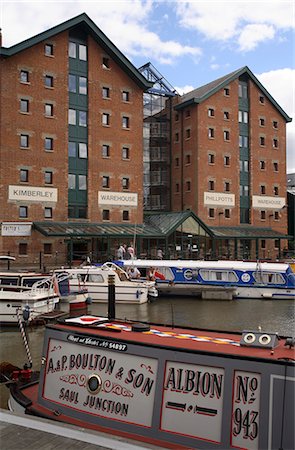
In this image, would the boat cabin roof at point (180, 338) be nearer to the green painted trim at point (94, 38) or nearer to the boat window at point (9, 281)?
the boat window at point (9, 281)

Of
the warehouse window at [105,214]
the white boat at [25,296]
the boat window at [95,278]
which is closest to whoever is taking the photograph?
the white boat at [25,296]

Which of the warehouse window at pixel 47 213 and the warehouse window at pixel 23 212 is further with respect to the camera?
the warehouse window at pixel 47 213

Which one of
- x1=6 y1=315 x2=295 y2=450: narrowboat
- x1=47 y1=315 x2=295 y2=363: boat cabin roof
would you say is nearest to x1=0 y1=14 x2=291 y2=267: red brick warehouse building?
x1=47 y1=315 x2=295 y2=363: boat cabin roof

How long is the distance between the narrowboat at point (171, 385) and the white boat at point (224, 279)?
840 inches

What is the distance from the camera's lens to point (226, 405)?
228 inches

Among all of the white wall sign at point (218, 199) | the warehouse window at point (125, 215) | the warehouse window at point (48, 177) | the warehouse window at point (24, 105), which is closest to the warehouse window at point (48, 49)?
the warehouse window at point (24, 105)

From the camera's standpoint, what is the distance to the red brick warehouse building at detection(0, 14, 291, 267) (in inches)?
1478

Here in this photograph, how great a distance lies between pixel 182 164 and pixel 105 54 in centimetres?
1432

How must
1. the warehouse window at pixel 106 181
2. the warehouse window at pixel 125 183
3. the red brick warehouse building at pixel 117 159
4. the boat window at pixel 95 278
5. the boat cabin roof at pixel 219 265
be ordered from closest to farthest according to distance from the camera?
the boat window at pixel 95 278
the boat cabin roof at pixel 219 265
the red brick warehouse building at pixel 117 159
the warehouse window at pixel 106 181
the warehouse window at pixel 125 183

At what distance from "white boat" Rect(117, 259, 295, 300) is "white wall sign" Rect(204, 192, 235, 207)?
18.3 metres

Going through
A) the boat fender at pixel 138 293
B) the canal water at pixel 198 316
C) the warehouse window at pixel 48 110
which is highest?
the warehouse window at pixel 48 110

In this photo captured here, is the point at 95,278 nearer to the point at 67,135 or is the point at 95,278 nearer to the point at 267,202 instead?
the point at 67,135

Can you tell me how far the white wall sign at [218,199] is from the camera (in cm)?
4797

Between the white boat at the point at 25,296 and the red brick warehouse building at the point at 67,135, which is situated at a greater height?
the red brick warehouse building at the point at 67,135
